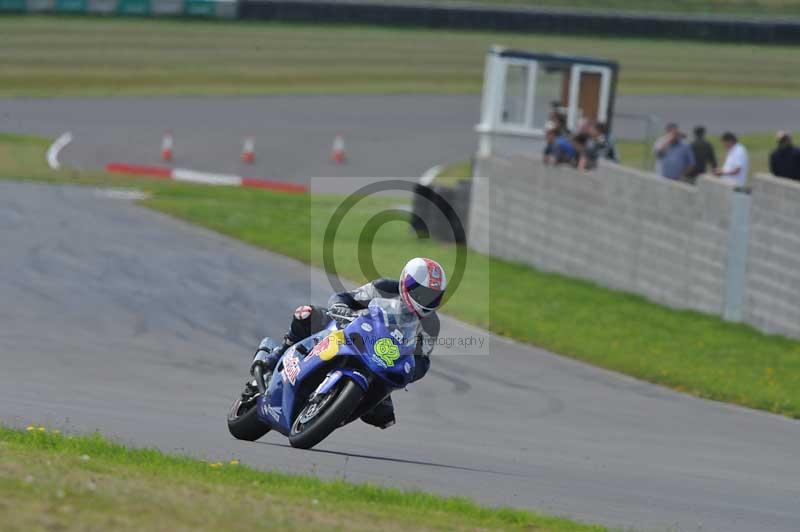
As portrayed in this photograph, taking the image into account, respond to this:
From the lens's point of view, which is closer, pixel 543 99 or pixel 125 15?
pixel 543 99

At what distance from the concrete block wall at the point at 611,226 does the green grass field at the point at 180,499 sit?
1175cm

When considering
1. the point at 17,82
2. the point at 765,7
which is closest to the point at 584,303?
the point at 17,82

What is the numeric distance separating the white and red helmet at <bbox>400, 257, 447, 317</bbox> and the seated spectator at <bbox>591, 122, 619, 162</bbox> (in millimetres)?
14225

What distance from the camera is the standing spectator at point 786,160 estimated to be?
18516mm

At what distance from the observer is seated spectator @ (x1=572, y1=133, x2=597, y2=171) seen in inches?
887

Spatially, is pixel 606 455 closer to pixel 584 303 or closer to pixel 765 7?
pixel 584 303

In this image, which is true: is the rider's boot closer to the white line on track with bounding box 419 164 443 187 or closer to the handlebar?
the handlebar

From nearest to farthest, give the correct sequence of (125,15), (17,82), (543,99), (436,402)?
(436,402) → (543,99) → (17,82) → (125,15)

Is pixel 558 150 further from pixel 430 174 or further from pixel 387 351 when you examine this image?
pixel 387 351

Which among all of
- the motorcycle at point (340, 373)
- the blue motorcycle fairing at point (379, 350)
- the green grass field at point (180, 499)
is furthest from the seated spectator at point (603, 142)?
the green grass field at point (180, 499)

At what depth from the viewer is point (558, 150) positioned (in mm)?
23406

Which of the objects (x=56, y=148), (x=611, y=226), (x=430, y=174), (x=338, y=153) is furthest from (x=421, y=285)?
(x=56, y=148)

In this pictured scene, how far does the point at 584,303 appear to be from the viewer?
2033 centimetres

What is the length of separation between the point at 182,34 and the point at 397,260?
1222 inches
